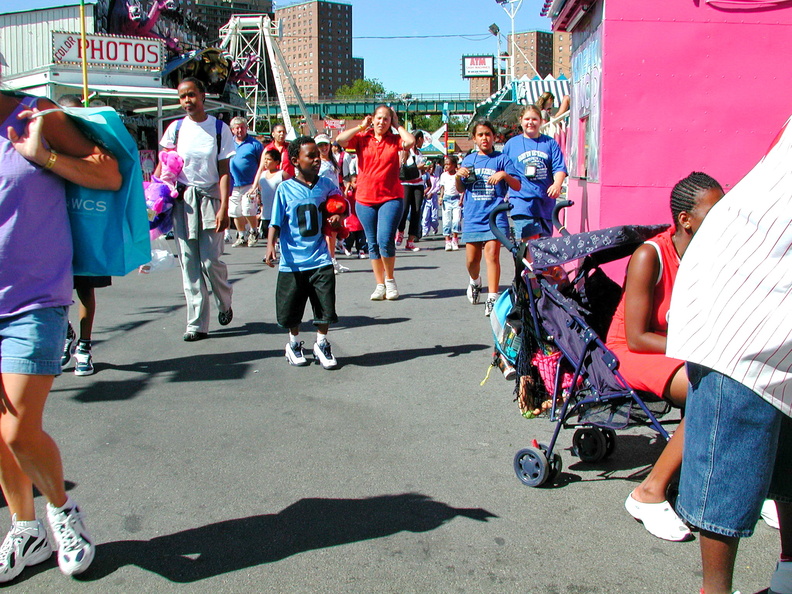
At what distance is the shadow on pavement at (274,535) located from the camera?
9.70 feet

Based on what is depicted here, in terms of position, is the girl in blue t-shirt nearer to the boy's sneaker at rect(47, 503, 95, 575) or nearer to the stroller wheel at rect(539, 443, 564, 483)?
the stroller wheel at rect(539, 443, 564, 483)

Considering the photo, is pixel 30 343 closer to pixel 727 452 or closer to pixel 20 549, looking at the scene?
pixel 20 549

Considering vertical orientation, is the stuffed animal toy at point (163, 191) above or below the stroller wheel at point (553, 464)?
above

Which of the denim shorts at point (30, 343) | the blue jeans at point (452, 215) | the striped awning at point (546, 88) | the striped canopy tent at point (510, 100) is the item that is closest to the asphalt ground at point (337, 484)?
the denim shorts at point (30, 343)

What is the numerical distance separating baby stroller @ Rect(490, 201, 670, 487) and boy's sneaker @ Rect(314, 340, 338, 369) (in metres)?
2.07

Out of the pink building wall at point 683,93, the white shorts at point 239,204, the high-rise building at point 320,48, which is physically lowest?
the white shorts at point 239,204

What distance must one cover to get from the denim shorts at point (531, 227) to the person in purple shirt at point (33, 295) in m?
5.18

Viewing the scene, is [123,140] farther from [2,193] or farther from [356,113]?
[356,113]

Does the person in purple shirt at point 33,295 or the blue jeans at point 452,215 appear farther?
the blue jeans at point 452,215

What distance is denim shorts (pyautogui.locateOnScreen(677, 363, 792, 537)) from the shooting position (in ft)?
7.13

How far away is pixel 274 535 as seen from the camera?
319cm

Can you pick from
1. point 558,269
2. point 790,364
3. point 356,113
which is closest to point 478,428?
point 558,269

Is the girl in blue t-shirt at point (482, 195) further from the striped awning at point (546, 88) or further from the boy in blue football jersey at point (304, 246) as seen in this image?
the striped awning at point (546, 88)

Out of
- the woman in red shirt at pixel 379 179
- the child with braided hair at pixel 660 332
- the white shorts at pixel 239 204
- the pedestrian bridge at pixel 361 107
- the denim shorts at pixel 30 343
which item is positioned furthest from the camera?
the pedestrian bridge at pixel 361 107
